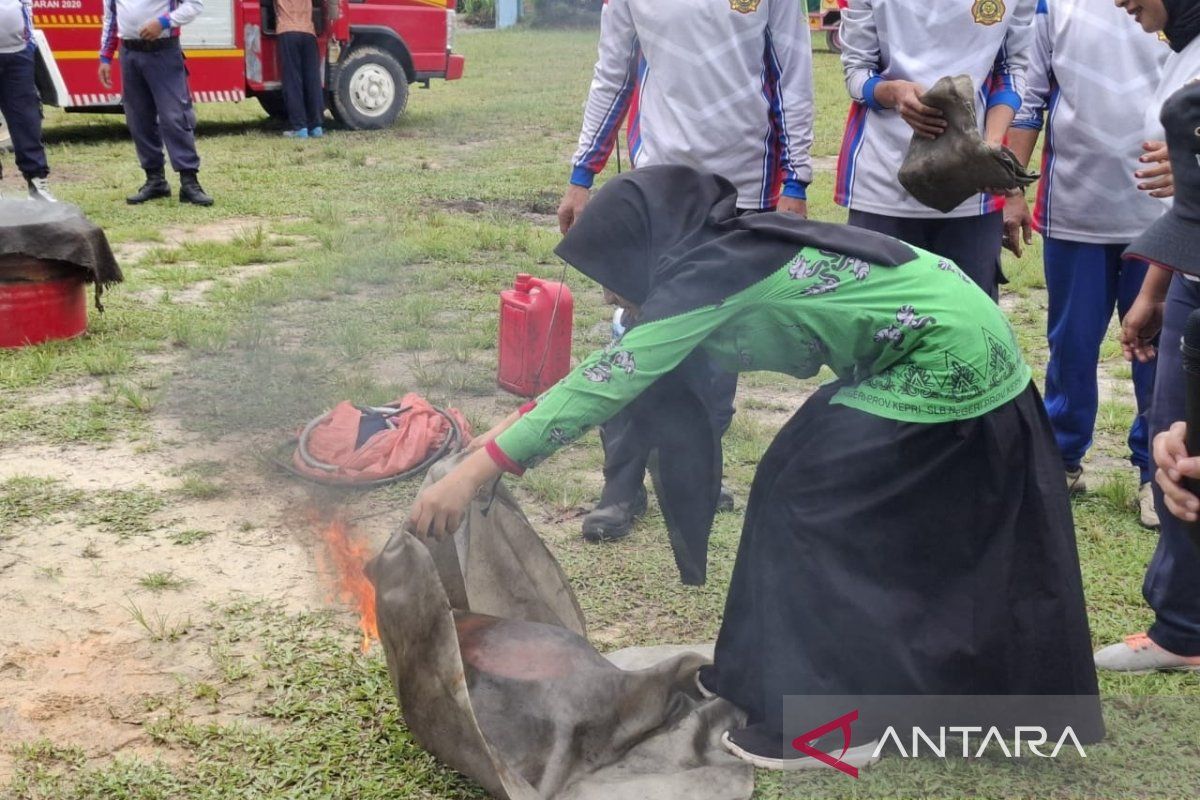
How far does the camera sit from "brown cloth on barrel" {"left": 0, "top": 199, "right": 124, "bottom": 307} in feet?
17.6

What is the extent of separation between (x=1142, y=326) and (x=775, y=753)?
144 cm

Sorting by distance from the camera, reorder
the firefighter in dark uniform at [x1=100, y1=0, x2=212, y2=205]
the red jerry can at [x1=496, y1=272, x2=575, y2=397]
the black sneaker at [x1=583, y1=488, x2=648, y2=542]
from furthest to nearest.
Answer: the firefighter in dark uniform at [x1=100, y1=0, x2=212, y2=205], the red jerry can at [x1=496, y1=272, x2=575, y2=397], the black sneaker at [x1=583, y1=488, x2=648, y2=542]

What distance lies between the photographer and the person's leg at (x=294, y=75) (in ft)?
38.1

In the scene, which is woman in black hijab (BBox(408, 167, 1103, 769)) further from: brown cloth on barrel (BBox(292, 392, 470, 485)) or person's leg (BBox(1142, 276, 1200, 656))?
brown cloth on barrel (BBox(292, 392, 470, 485))

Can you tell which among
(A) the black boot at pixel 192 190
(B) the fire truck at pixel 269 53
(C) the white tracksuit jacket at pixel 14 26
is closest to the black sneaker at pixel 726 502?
(A) the black boot at pixel 192 190

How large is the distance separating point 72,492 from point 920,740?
2.85 metres

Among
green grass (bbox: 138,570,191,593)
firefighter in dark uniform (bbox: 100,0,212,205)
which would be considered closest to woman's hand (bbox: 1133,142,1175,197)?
green grass (bbox: 138,570,191,593)

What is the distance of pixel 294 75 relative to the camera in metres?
11.8

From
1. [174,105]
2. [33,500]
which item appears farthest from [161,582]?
[174,105]

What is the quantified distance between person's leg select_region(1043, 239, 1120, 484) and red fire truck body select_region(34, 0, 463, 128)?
8987mm

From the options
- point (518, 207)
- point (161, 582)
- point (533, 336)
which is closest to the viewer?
point (161, 582)

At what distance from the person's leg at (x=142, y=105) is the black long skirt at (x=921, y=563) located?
6949 millimetres

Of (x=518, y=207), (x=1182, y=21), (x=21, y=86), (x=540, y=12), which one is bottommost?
(x=540, y=12)

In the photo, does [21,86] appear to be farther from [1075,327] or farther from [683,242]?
[683,242]
